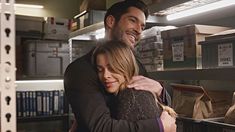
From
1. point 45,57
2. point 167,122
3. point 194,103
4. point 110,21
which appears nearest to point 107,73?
point 167,122

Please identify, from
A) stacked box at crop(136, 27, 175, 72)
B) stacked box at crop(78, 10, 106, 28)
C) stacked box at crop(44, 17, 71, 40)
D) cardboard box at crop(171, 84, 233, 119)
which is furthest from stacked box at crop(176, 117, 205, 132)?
stacked box at crop(44, 17, 71, 40)

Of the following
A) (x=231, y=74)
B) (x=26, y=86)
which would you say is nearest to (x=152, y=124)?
(x=231, y=74)

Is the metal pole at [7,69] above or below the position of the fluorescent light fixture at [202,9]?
below

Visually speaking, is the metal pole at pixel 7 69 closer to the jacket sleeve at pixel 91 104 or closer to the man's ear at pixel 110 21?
the jacket sleeve at pixel 91 104

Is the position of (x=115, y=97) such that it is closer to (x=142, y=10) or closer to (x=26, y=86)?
(x=142, y=10)

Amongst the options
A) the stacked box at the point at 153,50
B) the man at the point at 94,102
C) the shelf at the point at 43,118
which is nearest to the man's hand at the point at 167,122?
the man at the point at 94,102

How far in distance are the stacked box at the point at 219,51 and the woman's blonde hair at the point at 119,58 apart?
402mm

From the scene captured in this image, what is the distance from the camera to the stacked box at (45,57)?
121 inches

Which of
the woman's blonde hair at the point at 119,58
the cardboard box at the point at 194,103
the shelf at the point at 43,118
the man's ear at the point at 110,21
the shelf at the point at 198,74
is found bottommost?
the shelf at the point at 43,118

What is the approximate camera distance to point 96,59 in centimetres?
105

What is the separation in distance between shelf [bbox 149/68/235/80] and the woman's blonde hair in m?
0.33

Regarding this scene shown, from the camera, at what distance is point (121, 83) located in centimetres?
101

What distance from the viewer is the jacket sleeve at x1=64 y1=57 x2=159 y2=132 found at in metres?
0.86

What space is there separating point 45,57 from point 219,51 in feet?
7.29
